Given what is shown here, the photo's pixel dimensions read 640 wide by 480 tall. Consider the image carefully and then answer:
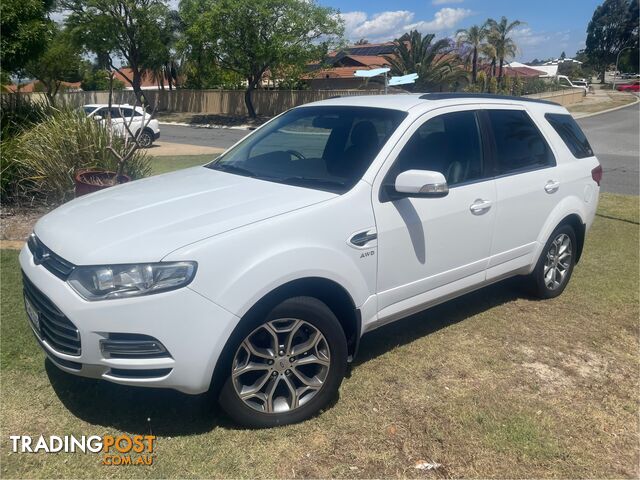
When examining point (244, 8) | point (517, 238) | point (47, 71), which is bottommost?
point (517, 238)

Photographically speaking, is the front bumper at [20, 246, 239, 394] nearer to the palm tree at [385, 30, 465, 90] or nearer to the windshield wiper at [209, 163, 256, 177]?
the windshield wiper at [209, 163, 256, 177]

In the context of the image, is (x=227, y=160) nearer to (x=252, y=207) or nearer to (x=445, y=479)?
(x=252, y=207)

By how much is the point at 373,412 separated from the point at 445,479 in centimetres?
66

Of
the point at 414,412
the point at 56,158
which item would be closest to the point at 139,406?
the point at 414,412

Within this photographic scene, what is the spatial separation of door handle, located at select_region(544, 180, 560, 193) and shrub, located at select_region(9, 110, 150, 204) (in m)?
5.65

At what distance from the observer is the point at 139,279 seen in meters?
2.81

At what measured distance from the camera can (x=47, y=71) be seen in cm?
3641

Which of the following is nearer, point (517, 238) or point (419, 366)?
point (419, 366)

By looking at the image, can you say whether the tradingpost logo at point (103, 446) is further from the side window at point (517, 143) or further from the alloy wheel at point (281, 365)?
the side window at point (517, 143)

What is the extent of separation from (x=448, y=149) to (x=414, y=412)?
184 cm

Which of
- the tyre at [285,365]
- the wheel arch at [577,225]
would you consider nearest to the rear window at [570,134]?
the wheel arch at [577,225]

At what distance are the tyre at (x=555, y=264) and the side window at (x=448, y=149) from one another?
1277mm

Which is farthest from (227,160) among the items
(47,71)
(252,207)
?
(47,71)

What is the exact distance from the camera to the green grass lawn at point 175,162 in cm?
1315
